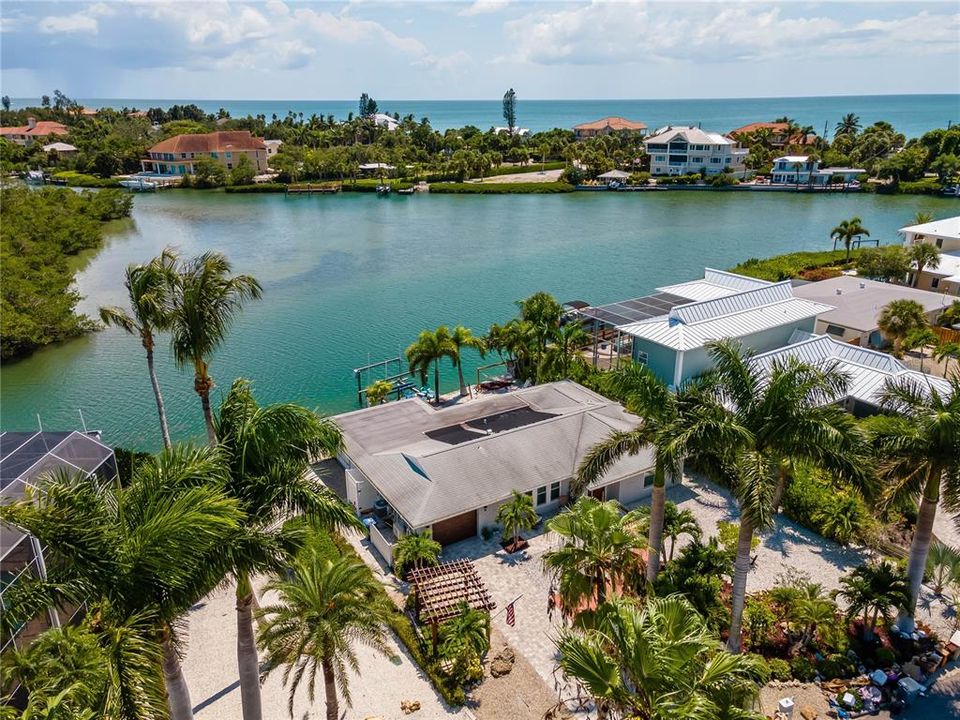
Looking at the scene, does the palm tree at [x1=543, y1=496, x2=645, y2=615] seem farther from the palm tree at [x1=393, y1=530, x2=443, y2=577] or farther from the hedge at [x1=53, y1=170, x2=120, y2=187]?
the hedge at [x1=53, y1=170, x2=120, y2=187]

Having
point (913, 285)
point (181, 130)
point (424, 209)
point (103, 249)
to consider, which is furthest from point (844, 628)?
point (181, 130)

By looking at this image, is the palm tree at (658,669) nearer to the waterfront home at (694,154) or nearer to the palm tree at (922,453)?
the palm tree at (922,453)

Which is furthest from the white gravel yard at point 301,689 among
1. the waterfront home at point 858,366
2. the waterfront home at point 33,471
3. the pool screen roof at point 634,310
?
the pool screen roof at point 634,310

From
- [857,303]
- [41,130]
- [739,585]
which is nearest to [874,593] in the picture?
[739,585]

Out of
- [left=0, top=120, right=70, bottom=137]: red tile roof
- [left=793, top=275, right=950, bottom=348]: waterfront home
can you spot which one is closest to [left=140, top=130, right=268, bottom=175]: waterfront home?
[left=0, top=120, right=70, bottom=137]: red tile roof

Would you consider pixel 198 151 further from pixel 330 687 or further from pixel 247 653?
pixel 330 687

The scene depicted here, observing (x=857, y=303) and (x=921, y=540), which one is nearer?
(x=921, y=540)

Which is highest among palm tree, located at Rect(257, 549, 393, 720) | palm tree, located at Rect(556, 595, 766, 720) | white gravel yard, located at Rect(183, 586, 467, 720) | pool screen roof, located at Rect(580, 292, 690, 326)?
palm tree, located at Rect(556, 595, 766, 720)
